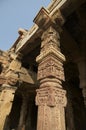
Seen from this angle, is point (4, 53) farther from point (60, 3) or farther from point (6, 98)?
point (60, 3)

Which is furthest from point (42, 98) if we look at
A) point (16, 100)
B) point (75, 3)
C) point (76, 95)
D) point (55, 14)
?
point (16, 100)

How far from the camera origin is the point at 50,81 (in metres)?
2.49

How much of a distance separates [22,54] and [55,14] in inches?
96.8

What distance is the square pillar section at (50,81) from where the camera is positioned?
218 centimetres

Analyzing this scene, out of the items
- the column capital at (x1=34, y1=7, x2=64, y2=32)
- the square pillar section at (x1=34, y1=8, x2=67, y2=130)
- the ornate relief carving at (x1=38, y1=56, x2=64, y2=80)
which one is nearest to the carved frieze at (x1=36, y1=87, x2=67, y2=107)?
the square pillar section at (x1=34, y1=8, x2=67, y2=130)

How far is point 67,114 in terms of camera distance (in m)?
6.03

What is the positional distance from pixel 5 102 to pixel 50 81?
2504 millimetres

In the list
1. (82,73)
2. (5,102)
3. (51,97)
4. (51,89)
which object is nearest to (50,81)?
(51,89)

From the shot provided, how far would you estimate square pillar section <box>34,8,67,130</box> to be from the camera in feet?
7.15

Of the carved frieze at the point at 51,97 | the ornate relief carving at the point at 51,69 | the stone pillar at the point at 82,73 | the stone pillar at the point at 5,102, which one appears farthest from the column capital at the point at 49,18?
the stone pillar at the point at 5,102

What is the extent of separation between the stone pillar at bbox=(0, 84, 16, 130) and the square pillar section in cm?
218

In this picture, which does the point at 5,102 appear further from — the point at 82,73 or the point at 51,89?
the point at 82,73

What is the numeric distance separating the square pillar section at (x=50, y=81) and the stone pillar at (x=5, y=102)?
2.18 metres

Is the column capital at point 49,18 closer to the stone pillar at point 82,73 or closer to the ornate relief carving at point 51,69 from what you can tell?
the ornate relief carving at point 51,69
